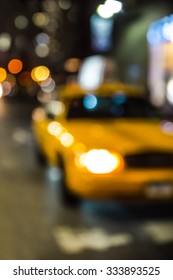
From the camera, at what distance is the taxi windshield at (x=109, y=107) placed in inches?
308

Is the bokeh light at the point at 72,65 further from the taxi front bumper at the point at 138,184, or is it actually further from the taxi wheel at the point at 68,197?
the taxi front bumper at the point at 138,184

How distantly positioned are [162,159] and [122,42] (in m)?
15.7

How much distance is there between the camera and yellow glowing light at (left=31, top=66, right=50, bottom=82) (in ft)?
90.8

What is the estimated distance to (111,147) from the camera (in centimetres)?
637

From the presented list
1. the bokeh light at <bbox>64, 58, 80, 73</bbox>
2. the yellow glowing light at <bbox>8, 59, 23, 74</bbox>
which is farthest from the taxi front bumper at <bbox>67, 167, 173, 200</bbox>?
the bokeh light at <bbox>64, 58, 80, 73</bbox>

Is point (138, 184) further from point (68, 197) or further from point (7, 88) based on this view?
point (7, 88)

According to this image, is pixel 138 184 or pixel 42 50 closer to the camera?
pixel 138 184

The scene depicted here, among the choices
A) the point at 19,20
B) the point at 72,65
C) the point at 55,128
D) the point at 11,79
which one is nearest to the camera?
the point at 55,128

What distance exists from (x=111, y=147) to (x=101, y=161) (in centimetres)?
18

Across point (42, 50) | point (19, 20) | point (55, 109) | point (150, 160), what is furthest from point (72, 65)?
point (150, 160)

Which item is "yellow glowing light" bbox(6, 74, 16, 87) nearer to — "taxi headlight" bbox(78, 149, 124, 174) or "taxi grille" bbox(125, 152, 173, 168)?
"taxi headlight" bbox(78, 149, 124, 174)

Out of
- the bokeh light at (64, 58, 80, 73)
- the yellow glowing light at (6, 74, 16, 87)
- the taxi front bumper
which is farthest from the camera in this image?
the bokeh light at (64, 58, 80, 73)

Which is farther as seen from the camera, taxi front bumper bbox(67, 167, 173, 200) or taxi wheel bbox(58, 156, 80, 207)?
taxi wheel bbox(58, 156, 80, 207)

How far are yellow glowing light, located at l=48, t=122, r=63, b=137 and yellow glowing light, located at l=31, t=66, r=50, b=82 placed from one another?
62.0ft
